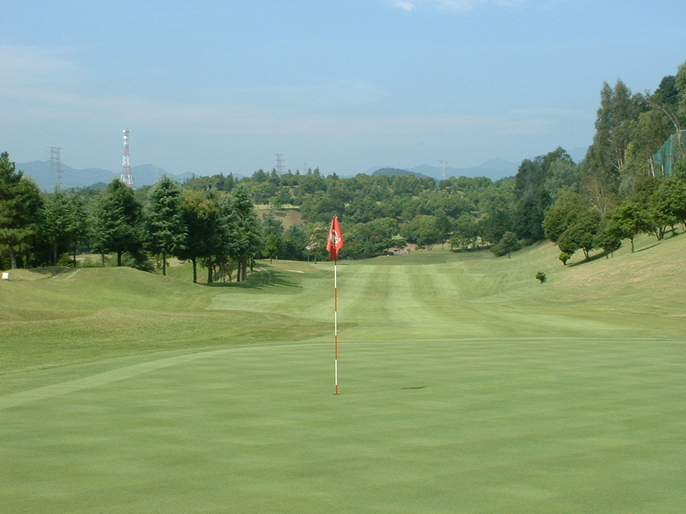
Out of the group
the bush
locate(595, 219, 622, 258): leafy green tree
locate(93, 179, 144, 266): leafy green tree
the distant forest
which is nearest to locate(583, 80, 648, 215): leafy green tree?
the distant forest

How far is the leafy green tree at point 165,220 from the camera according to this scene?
66.1 meters

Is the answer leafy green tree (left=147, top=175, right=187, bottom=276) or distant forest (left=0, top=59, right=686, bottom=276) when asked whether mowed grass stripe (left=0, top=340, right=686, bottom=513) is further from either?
leafy green tree (left=147, top=175, right=187, bottom=276)

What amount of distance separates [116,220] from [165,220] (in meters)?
5.24

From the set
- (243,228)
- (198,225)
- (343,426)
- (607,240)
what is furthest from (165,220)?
(343,426)

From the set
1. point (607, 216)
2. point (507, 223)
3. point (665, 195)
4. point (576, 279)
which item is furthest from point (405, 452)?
point (507, 223)

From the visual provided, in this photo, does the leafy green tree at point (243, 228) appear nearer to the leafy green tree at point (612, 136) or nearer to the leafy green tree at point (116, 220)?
the leafy green tree at point (116, 220)

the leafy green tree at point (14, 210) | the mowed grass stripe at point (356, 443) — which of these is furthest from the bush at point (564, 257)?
the mowed grass stripe at point (356, 443)

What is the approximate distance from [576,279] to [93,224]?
4853 cm

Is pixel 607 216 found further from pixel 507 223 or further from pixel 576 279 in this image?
pixel 507 223

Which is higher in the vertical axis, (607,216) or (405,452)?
(607,216)

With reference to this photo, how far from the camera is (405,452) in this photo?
25.9 feet

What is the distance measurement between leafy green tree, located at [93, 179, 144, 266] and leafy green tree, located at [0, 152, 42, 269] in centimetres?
698

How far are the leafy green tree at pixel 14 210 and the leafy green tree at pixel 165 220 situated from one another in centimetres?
1096

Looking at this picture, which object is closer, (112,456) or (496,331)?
(112,456)
